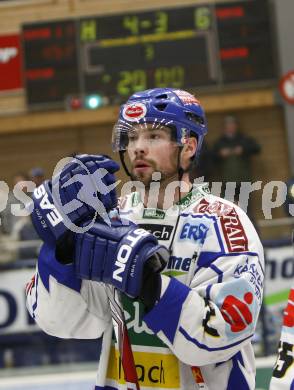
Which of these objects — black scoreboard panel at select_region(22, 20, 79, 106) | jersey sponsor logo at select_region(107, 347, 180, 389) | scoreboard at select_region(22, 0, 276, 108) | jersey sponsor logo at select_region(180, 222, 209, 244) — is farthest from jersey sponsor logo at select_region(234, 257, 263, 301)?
black scoreboard panel at select_region(22, 20, 79, 106)

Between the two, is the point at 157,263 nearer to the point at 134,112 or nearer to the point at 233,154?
the point at 134,112

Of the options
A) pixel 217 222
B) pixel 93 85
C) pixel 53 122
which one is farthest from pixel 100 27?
pixel 217 222

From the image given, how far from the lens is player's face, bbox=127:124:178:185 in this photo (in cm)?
197

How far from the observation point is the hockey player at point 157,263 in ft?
5.71

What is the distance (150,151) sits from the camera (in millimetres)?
1967

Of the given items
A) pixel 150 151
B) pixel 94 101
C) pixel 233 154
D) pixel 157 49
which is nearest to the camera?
pixel 150 151

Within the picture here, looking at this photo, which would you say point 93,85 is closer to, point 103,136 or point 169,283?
point 103,136

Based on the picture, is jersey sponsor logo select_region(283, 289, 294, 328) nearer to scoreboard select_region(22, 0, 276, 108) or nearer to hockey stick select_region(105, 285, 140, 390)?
hockey stick select_region(105, 285, 140, 390)

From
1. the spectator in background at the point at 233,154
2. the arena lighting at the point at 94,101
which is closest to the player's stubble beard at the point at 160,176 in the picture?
the spectator in background at the point at 233,154

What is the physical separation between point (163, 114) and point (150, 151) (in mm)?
87

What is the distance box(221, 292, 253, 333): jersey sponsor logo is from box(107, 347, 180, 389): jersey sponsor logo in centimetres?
19

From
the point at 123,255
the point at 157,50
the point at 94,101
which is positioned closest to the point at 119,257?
the point at 123,255

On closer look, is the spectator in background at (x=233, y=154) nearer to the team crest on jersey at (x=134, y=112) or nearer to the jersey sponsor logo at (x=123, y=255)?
the team crest on jersey at (x=134, y=112)

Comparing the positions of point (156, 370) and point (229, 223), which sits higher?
point (229, 223)
